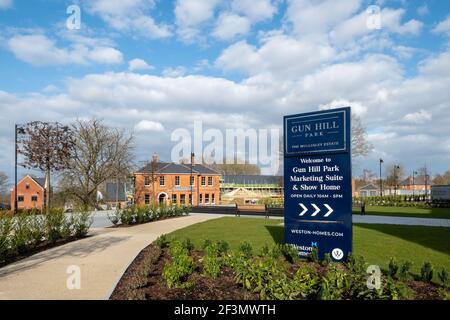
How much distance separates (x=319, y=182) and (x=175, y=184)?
4207 cm

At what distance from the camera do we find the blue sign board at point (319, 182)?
791 centimetres

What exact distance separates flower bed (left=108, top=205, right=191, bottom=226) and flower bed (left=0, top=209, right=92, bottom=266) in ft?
14.5

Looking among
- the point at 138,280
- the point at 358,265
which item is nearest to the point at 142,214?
Result: the point at 138,280

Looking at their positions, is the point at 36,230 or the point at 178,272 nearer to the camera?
the point at 178,272

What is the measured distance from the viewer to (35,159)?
2436 cm

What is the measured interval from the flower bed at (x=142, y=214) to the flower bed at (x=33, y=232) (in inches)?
174

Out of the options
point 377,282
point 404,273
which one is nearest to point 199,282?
point 377,282

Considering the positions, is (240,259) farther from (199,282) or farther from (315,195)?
(315,195)

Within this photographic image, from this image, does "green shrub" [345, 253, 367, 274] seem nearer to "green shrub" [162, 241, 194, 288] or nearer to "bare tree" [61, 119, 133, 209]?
"green shrub" [162, 241, 194, 288]

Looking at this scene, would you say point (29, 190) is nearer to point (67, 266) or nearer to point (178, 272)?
point (67, 266)

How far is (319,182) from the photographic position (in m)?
8.38

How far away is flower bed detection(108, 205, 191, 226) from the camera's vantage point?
61.3ft
